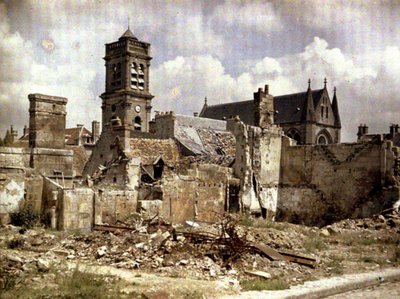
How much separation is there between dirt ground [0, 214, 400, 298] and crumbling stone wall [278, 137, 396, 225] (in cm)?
505

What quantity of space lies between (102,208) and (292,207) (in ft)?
32.1

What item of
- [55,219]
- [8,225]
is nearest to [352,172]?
[55,219]

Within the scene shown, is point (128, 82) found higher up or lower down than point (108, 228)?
higher up

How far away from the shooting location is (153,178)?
2131 cm

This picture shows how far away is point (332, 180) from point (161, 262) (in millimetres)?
12690

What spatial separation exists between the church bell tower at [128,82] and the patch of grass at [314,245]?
3880cm

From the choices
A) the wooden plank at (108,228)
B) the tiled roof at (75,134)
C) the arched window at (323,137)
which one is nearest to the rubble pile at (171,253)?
the wooden plank at (108,228)

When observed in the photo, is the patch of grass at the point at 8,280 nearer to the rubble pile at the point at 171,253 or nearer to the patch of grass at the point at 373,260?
the rubble pile at the point at 171,253

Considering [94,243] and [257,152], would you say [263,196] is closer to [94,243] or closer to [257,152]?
[257,152]

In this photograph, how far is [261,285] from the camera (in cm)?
934

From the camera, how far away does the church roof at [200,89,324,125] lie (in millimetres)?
50000

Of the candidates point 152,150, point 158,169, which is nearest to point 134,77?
point 152,150

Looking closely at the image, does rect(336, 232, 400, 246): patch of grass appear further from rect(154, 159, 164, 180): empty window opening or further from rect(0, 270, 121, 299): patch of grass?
rect(154, 159, 164, 180): empty window opening

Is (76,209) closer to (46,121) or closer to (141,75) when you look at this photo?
(46,121)
